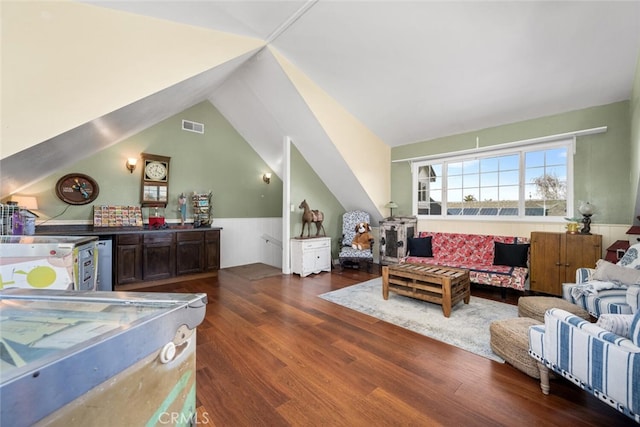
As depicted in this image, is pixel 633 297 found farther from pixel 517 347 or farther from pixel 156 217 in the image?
pixel 156 217

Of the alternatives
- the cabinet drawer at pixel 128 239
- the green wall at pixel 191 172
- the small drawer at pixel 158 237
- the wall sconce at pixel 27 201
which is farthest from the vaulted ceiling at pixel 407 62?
the small drawer at pixel 158 237

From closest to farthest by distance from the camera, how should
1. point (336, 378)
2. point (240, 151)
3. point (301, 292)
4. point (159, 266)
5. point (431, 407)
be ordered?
1. point (431, 407)
2. point (336, 378)
3. point (301, 292)
4. point (159, 266)
5. point (240, 151)

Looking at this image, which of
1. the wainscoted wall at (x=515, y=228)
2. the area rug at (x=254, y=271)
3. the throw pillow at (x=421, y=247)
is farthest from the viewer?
the area rug at (x=254, y=271)

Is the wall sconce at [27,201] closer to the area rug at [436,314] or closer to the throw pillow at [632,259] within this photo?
the area rug at [436,314]

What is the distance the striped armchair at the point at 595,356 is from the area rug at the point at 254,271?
3.93 metres

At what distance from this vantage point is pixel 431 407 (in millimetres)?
1656

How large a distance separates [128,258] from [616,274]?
565 centimetres

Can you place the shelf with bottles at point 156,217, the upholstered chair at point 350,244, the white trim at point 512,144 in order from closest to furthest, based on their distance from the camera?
the white trim at point 512,144 → the shelf with bottles at point 156,217 → the upholstered chair at point 350,244

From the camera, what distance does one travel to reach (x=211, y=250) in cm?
472

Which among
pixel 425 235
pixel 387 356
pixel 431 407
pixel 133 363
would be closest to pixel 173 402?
pixel 133 363

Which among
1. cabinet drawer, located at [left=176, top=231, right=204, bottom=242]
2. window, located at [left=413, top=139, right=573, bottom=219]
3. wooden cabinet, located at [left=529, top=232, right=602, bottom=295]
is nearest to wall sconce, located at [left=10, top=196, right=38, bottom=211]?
cabinet drawer, located at [left=176, top=231, right=204, bottom=242]

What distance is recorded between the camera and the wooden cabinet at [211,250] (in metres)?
4.66

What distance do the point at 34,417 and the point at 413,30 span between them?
3681 mm

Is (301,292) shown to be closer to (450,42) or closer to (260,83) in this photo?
(260,83)
